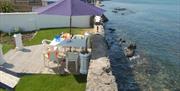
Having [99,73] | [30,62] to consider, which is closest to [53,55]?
[30,62]

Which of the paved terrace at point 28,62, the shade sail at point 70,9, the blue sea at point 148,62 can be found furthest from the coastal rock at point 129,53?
the shade sail at point 70,9

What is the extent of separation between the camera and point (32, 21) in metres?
21.7

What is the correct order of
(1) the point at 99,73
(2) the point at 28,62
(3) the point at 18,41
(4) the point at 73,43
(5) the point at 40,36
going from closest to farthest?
(1) the point at 99,73 → (4) the point at 73,43 → (2) the point at 28,62 → (3) the point at 18,41 → (5) the point at 40,36

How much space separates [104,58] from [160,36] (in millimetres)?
23193

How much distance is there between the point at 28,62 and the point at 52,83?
2887mm

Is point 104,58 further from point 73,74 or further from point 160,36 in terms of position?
point 160,36

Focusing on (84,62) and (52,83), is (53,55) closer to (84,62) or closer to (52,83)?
(84,62)

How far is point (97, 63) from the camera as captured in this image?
12391 mm

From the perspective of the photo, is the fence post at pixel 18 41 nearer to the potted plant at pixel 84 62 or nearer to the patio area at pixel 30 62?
the patio area at pixel 30 62

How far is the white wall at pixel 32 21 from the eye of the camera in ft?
69.3

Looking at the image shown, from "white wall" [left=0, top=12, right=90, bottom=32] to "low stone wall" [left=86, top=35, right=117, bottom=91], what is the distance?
793 centimetres

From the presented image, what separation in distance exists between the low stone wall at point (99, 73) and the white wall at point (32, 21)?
793 cm

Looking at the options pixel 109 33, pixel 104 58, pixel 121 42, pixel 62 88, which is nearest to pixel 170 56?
pixel 121 42

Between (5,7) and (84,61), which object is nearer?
(84,61)
